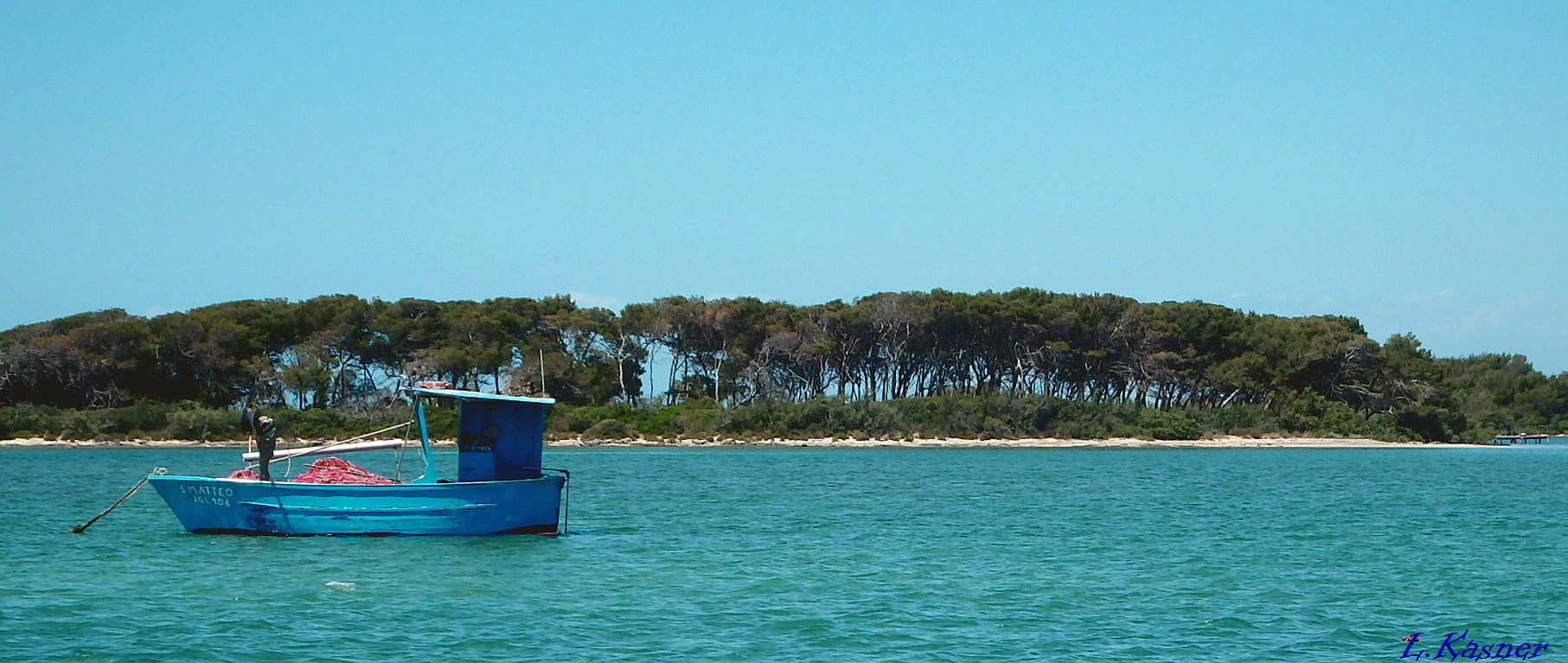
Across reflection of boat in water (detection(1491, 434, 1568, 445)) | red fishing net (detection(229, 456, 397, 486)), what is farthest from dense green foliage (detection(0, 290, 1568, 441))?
red fishing net (detection(229, 456, 397, 486))

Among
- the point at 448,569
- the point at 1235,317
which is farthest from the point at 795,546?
the point at 1235,317

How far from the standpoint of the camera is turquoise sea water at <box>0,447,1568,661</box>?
1681cm

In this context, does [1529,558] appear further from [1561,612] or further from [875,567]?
[875,567]

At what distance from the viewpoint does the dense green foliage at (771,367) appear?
2869 inches

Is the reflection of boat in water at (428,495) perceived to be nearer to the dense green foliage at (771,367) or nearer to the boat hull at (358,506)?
the boat hull at (358,506)

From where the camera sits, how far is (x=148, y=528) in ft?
94.4

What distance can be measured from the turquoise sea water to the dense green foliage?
34430mm

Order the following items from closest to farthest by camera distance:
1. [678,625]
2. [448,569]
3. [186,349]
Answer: [678,625], [448,569], [186,349]

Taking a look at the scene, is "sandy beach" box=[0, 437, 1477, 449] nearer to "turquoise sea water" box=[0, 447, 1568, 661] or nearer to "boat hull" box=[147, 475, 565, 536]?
"turquoise sea water" box=[0, 447, 1568, 661]

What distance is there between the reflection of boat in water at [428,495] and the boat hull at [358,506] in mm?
14

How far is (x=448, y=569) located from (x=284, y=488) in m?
4.59

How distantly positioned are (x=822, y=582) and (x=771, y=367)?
192 ft

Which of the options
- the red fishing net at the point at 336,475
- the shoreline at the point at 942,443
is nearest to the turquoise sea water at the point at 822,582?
the red fishing net at the point at 336,475

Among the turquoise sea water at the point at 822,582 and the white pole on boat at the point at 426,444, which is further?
the white pole on boat at the point at 426,444
